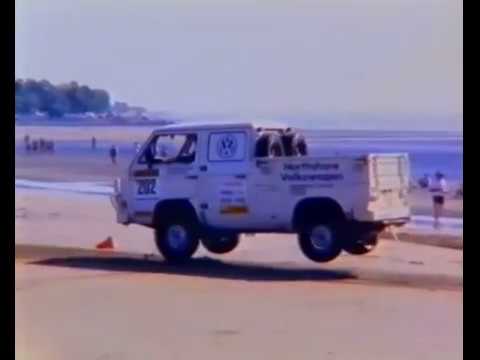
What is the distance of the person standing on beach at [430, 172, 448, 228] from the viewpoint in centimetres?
795

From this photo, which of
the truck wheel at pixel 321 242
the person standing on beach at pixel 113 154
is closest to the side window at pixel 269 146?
the truck wheel at pixel 321 242

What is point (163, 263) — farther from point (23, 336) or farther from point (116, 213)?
point (23, 336)

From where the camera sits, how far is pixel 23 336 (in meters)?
7.61

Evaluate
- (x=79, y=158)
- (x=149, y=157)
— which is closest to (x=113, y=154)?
(x=79, y=158)

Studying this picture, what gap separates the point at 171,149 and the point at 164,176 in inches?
10.4

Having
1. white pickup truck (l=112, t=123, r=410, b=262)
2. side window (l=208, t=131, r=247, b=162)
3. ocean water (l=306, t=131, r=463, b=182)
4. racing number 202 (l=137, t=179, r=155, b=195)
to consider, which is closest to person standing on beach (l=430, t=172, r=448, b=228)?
ocean water (l=306, t=131, r=463, b=182)

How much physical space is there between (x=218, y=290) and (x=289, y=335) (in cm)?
96

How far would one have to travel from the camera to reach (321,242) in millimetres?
9375

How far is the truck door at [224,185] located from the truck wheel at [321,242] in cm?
55

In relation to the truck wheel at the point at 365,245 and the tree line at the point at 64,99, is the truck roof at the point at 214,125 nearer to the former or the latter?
the tree line at the point at 64,99

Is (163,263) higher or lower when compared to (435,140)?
lower

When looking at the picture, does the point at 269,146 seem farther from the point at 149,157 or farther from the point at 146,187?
the point at 146,187

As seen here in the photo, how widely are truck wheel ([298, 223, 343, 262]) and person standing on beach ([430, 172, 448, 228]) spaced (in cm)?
101
